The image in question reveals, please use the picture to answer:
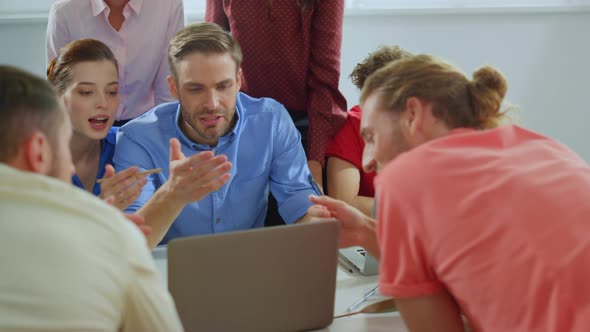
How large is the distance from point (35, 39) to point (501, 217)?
115 inches

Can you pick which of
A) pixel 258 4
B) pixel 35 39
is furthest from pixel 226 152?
pixel 35 39

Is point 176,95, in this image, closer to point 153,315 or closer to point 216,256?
point 216,256

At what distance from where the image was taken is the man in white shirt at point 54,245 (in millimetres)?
815

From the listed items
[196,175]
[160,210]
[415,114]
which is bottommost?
[160,210]

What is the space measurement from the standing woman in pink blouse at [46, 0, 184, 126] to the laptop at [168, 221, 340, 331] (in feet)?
4.51

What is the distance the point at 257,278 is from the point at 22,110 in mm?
501

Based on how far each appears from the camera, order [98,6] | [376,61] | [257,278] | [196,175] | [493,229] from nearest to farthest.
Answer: [493,229] < [257,278] < [196,175] < [376,61] < [98,6]

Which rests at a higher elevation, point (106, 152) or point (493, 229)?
point (493, 229)

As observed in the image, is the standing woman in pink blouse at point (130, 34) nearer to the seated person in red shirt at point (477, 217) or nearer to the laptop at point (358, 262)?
the laptop at point (358, 262)

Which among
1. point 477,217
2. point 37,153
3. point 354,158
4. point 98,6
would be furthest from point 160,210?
point 98,6

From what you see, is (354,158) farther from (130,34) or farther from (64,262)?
(64,262)

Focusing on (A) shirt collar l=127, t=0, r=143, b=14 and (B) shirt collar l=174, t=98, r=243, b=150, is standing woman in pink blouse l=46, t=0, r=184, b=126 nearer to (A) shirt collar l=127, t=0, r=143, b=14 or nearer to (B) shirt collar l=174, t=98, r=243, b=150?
(A) shirt collar l=127, t=0, r=143, b=14

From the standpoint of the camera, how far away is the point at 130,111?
96.7 inches

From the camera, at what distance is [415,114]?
1243 millimetres
